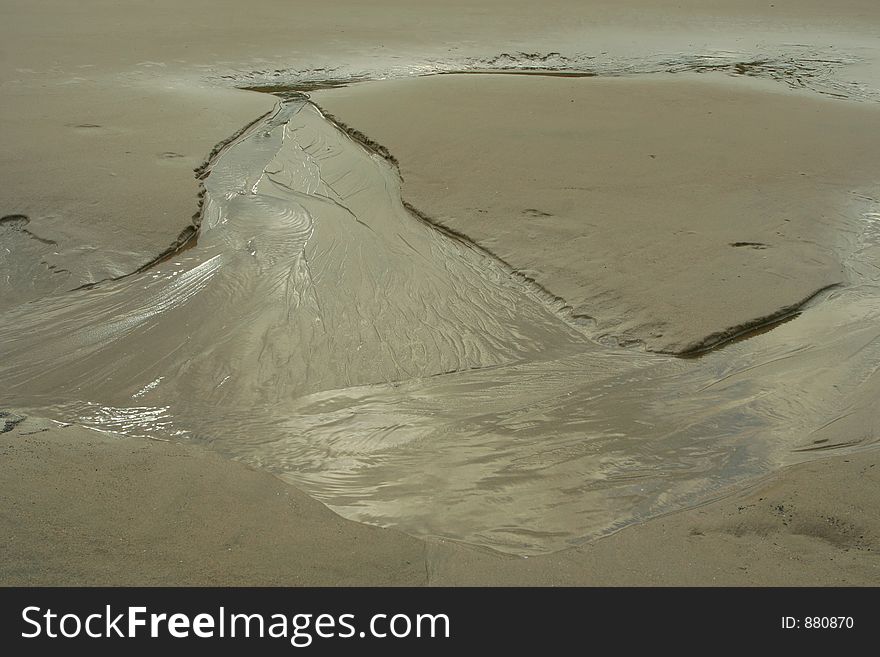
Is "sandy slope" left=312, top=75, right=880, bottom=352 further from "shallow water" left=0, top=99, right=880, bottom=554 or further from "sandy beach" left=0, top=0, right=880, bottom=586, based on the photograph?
"shallow water" left=0, top=99, right=880, bottom=554

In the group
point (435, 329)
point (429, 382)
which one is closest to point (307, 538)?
point (429, 382)

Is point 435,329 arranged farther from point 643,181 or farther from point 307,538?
point 643,181

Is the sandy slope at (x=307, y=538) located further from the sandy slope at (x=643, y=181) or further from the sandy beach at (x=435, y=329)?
the sandy slope at (x=643, y=181)

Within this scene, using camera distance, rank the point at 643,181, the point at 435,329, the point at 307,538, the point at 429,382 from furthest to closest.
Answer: the point at 643,181, the point at 435,329, the point at 429,382, the point at 307,538

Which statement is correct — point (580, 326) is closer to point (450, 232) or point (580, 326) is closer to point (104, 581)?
point (450, 232)

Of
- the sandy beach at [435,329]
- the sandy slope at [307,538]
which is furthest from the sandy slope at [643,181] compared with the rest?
the sandy slope at [307,538]

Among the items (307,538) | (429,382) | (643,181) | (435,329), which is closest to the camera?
(307,538)
